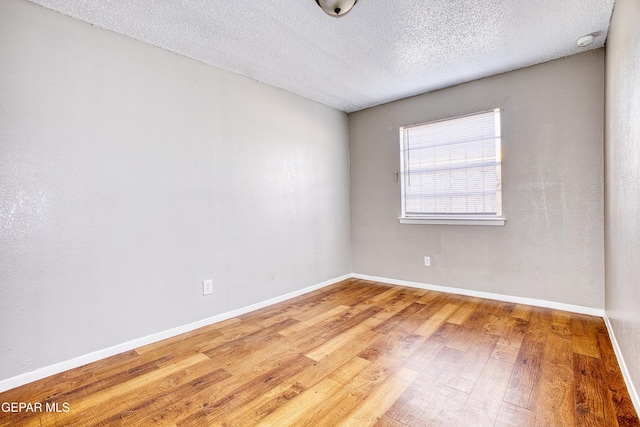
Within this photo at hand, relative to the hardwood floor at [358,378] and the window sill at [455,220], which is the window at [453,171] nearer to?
the window sill at [455,220]

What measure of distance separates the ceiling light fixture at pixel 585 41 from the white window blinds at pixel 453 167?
31.0 inches

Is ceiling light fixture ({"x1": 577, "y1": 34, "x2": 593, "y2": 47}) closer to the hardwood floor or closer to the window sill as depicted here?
the window sill

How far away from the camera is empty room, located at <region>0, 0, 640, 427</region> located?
1.65m

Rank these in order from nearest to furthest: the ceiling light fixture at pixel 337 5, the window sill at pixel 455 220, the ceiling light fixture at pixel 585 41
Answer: the ceiling light fixture at pixel 337 5 → the ceiling light fixture at pixel 585 41 → the window sill at pixel 455 220

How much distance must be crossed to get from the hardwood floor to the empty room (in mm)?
16

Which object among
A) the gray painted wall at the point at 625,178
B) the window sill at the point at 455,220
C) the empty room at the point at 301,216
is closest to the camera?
the gray painted wall at the point at 625,178

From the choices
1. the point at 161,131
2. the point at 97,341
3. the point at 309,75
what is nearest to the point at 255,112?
the point at 309,75

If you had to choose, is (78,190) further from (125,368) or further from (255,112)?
(255,112)

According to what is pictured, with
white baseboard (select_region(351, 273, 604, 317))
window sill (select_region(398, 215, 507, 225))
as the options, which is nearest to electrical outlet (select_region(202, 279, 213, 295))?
white baseboard (select_region(351, 273, 604, 317))

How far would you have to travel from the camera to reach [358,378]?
1.78 meters

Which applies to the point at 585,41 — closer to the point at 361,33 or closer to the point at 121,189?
the point at 361,33

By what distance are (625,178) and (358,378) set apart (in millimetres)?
1888

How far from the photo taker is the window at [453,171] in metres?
3.19

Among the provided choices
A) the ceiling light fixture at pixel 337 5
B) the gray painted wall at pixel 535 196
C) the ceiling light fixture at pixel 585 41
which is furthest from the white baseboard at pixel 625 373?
the ceiling light fixture at pixel 337 5
